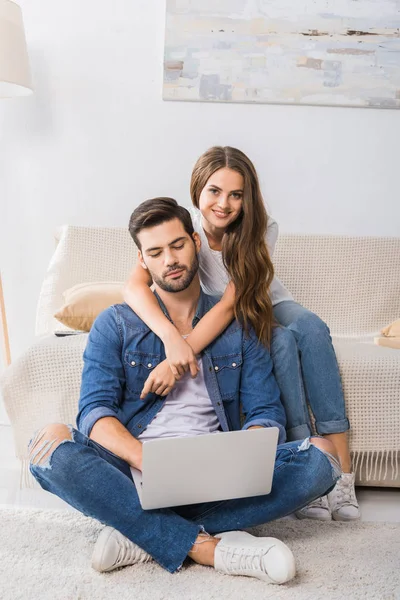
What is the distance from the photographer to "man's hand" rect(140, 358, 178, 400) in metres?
1.67

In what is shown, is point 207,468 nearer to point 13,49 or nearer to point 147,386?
point 147,386

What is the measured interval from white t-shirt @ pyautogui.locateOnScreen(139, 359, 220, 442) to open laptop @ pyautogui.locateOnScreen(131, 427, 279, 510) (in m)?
0.19

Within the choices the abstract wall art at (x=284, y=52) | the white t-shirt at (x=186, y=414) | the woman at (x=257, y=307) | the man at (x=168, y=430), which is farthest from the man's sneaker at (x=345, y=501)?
the abstract wall art at (x=284, y=52)

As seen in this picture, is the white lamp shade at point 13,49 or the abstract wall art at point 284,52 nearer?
the white lamp shade at point 13,49

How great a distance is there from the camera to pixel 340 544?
1.65m

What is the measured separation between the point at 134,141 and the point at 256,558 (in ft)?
6.17

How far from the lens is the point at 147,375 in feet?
5.74

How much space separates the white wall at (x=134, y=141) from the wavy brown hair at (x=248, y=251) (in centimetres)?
91

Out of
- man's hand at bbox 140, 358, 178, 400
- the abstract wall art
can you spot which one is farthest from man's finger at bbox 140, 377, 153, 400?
the abstract wall art

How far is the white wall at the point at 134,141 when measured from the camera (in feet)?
9.35

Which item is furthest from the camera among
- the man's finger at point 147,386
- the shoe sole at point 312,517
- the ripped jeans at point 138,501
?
the shoe sole at point 312,517

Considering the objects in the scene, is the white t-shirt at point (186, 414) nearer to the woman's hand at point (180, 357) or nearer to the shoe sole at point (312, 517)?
the woman's hand at point (180, 357)

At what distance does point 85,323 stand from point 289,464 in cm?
86

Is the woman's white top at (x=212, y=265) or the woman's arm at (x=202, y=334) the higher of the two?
the woman's white top at (x=212, y=265)
